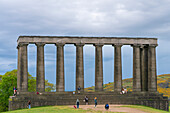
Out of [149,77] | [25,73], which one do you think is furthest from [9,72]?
[149,77]

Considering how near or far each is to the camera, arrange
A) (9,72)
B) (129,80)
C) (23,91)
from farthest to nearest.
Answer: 1. (129,80)
2. (9,72)
3. (23,91)

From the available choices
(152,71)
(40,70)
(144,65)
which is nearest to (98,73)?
(144,65)

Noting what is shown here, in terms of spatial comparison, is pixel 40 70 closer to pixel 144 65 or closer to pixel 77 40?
pixel 77 40

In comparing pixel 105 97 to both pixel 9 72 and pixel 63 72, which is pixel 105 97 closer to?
pixel 63 72

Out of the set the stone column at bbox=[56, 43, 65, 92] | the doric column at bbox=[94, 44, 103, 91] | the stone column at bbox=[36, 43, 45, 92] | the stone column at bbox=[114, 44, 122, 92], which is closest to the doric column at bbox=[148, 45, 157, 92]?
the stone column at bbox=[114, 44, 122, 92]

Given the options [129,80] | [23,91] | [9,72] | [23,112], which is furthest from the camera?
[129,80]

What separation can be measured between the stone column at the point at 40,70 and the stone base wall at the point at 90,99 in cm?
444

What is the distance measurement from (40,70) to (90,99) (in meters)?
17.6

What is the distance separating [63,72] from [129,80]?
11054 cm

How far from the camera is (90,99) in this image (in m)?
82.6

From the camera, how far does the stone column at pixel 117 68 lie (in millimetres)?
92750

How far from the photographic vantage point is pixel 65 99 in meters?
81.0

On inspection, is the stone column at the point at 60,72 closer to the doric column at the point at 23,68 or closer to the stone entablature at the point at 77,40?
the stone entablature at the point at 77,40

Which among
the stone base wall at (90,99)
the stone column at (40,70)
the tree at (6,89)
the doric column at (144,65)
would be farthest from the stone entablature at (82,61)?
the tree at (6,89)
